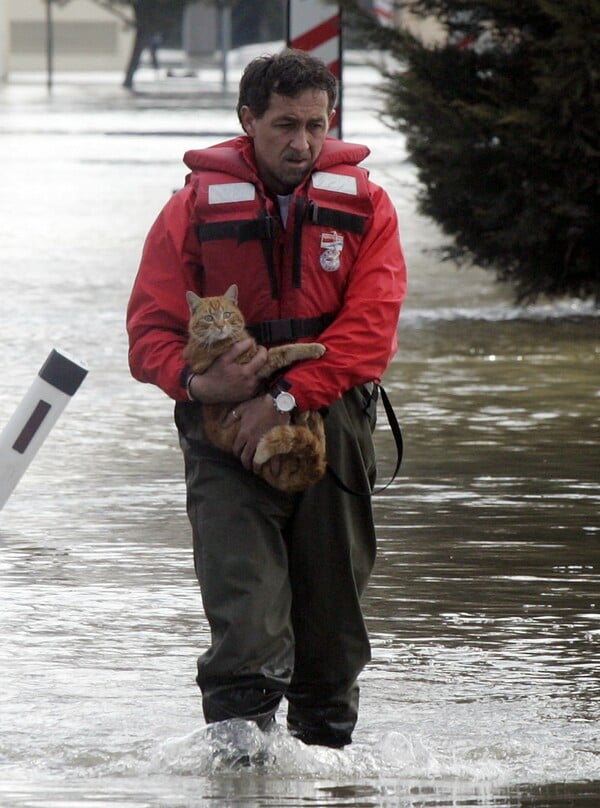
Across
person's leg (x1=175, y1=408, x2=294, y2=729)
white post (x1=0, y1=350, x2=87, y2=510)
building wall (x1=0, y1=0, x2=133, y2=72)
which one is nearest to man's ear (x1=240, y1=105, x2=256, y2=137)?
person's leg (x1=175, y1=408, x2=294, y2=729)

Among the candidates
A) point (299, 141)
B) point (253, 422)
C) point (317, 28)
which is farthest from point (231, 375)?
point (317, 28)

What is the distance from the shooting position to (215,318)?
4.81 m

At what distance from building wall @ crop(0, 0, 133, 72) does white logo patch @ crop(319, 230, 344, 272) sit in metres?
85.1

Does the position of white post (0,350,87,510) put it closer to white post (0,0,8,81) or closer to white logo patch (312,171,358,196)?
white logo patch (312,171,358,196)

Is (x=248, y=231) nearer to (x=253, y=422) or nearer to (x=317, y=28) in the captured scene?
(x=253, y=422)

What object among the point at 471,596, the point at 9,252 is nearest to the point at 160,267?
the point at 471,596

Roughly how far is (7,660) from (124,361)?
6127 mm

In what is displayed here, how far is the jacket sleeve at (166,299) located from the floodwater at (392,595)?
87 cm

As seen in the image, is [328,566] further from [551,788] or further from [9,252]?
[9,252]

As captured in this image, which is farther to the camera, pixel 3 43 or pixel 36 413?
pixel 3 43

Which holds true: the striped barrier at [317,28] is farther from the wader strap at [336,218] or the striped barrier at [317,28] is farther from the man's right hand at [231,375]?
the man's right hand at [231,375]

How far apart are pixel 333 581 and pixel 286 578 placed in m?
0.13

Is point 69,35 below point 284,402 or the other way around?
below

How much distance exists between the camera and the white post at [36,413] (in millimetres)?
7770
